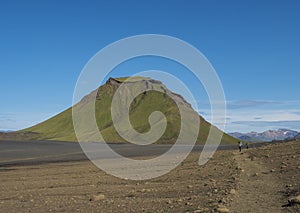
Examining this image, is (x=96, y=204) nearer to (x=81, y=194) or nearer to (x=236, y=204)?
(x=81, y=194)

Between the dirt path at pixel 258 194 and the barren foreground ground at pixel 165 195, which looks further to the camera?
the barren foreground ground at pixel 165 195

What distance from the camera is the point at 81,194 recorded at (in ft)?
74.8

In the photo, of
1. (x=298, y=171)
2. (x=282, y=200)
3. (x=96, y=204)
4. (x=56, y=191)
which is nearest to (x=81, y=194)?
(x=56, y=191)

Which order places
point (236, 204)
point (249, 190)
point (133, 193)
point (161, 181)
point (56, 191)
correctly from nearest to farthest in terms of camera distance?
point (236, 204), point (249, 190), point (133, 193), point (56, 191), point (161, 181)

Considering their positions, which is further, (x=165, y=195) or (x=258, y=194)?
(x=165, y=195)

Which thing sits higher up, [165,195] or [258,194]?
[258,194]

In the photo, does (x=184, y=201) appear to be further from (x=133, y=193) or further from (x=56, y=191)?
Answer: (x=56, y=191)

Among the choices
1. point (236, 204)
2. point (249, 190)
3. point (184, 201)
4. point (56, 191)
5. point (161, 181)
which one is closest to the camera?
point (236, 204)

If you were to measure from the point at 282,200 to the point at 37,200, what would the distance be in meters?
12.9

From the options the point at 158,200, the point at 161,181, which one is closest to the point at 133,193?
the point at 158,200

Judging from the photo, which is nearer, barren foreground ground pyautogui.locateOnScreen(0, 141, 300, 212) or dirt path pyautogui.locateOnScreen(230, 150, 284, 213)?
dirt path pyautogui.locateOnScreen(230, 150, 284, 213)

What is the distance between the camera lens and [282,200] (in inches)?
671

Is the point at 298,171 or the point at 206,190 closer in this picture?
the point at 206,190

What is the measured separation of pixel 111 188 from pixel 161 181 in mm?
4507
